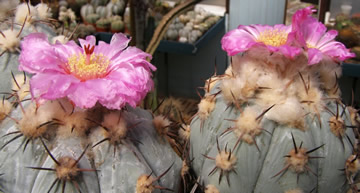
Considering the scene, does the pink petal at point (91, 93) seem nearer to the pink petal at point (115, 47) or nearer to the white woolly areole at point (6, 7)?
the pink petal at point (115, 47)

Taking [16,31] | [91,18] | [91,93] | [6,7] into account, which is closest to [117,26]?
[91,18]

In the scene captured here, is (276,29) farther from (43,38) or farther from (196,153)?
(43,38)

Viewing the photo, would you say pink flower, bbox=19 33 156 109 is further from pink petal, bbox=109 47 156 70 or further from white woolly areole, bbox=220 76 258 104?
white woolly areole, bbox=220 76 258 104

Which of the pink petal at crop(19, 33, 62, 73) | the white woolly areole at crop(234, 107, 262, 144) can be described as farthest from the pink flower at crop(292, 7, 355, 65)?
the pink petal at crop(19, 33, 62, 73)

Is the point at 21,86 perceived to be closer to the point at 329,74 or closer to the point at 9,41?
the point at 9,41

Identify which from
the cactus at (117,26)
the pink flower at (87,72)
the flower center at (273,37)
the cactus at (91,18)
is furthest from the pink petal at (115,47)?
the cactus at (91,18)

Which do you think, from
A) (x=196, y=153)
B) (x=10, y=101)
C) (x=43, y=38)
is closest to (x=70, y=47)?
(x=43, y=38)

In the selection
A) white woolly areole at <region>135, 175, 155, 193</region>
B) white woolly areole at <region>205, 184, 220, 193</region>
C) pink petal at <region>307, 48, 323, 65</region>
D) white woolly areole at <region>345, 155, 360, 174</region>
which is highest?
pink petal at <region>307, 48, 323, 65</region>
